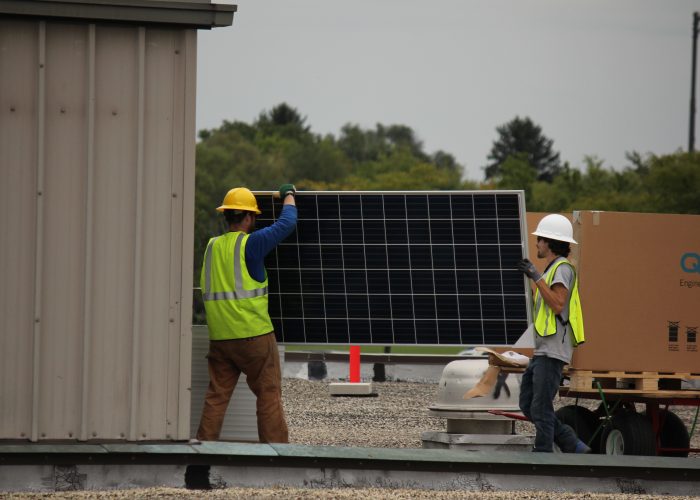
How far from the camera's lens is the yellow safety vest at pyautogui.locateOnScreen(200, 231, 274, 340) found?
35.6 ft

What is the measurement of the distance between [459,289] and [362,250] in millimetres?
Answer: 980

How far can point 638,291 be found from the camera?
12664 mm

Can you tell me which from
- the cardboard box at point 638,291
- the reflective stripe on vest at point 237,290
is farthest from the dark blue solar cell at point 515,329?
the reflective stripe on vest at point 237,290

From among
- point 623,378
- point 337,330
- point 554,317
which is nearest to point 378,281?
point 337,330

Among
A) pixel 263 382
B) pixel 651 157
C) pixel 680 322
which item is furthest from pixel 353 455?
pixel 651 157

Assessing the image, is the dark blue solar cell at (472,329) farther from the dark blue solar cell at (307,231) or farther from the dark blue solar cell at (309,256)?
the dark blue solar cell at (307,231)

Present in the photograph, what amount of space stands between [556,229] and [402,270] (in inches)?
66.0

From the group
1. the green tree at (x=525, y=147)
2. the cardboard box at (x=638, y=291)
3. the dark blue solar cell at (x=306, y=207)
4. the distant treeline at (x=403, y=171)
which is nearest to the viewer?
the dark blue solar cell at (x=306, y=207)

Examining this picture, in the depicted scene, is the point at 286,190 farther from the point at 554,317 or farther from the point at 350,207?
the point at 554,317

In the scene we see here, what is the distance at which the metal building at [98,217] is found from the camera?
9734 millimetres

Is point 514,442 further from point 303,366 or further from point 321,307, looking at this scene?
point 303,366

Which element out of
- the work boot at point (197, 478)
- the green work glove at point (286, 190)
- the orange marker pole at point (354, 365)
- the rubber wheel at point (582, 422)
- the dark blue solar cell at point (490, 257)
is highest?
the green work glove at point (286, 190)

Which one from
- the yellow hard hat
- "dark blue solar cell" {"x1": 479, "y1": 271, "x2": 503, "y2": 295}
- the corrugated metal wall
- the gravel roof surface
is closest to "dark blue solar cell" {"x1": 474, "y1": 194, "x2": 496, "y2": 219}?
"dark blue solar cell" {"x1": 479, "y1": 271, "x2": 503, "y2": 295}

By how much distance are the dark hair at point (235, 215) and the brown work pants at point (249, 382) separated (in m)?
1.02
